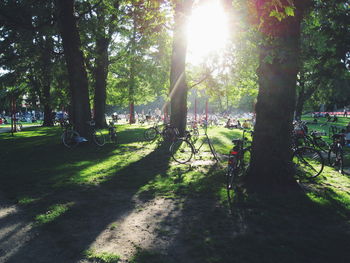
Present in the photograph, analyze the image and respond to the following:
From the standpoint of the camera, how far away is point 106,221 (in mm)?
4844

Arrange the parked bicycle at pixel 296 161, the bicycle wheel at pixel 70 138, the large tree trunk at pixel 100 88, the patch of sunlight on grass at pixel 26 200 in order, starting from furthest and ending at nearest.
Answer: the large tree trunk at pixel 100 88, the bicycle wheel at pixel 70 138, the parked bicycle at pixel 296 161, the patch of sunlight on grass at pixel 26 200

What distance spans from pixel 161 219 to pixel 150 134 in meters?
12.6

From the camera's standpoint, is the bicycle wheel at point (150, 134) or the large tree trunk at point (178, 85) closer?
the large tree trunk at point (178, 85)

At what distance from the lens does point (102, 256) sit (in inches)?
142

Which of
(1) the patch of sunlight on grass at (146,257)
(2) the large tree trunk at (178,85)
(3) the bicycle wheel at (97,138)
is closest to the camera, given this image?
(1) the patch of sunlight on grass at (146,257)

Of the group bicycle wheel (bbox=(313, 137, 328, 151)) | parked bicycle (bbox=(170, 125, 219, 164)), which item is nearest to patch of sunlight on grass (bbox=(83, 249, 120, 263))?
parked bicycle (bbox=(170, 125, 219, 164))

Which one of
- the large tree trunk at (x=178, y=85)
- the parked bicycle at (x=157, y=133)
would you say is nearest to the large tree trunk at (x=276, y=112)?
the parked bicycle at (x=157, y=133)

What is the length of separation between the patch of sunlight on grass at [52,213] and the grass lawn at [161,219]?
2 cm

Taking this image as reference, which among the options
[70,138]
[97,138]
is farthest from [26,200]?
[97,138]

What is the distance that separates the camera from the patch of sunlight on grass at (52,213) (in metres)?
4.76

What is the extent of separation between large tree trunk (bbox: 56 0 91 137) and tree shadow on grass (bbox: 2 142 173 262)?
614 centimetres

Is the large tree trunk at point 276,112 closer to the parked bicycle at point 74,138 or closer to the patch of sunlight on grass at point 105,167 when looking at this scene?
the patch of sunlight on grass at point 105,167

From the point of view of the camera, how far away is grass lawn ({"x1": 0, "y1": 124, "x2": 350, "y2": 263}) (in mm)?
3721

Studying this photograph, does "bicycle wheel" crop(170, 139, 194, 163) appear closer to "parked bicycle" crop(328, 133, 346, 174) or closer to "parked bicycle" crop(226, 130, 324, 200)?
"parked bicycle" crop(226, 130, 324, 200)
